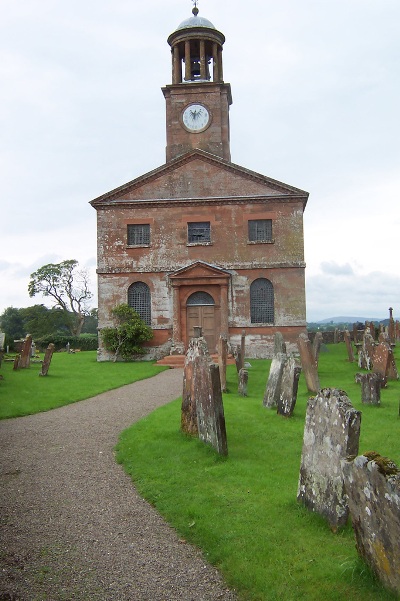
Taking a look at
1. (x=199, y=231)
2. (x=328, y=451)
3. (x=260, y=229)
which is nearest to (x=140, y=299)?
(x=199, y=231)

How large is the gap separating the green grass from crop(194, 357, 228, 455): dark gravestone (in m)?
5.58

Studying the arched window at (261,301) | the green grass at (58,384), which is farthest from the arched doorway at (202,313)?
the green grass at (58,384)

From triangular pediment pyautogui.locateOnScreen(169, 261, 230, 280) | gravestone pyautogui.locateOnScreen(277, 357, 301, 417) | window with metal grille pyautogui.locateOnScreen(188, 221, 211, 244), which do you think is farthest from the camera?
window with metal grille pyautogui.locateOnScreen(188, 221, 211, 244)

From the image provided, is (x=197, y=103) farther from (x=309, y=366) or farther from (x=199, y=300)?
(x=309, y=366)

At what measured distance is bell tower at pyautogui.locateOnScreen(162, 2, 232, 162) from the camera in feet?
107

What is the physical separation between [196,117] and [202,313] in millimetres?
13059

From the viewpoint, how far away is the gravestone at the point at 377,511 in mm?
3957

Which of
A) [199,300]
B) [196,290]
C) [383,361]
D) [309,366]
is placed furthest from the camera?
[199,300]

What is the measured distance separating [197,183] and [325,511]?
25.8 metres

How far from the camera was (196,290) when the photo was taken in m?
28.6

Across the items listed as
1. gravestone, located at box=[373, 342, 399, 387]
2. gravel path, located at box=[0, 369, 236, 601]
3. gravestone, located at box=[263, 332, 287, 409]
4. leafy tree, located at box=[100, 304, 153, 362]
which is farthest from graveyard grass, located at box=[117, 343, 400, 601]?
leafy tree, located at box=[100, 304, 153, 362]

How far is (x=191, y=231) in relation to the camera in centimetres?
2950

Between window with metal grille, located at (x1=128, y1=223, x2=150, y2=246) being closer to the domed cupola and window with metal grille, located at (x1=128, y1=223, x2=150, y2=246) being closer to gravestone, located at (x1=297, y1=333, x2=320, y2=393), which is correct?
the domed cupola

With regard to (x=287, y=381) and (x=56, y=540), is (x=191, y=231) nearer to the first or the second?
(x=287, y=381)
